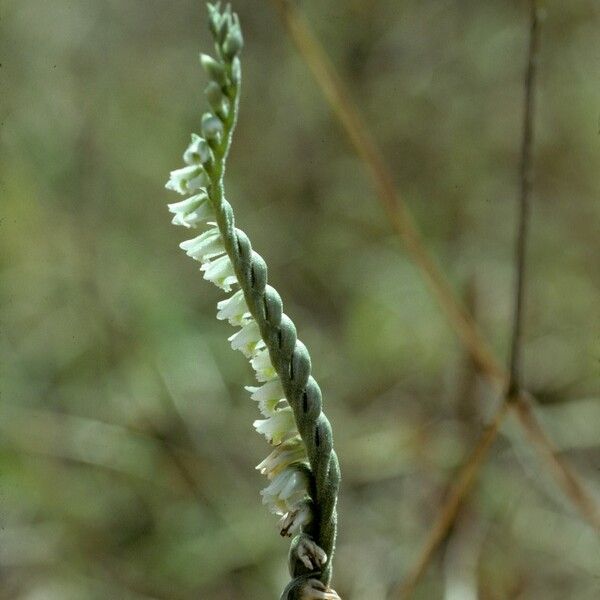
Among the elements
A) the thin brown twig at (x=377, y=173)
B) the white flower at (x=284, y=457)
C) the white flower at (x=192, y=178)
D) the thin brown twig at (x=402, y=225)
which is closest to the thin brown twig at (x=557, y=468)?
the thin brown twig at (x=402, y=225)

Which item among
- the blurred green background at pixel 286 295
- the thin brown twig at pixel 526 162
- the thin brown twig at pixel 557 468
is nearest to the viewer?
the thin brown twig at pixel 526 162

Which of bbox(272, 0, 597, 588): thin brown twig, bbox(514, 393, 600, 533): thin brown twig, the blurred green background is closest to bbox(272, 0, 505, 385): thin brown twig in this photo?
bbox(272, 0, 597, 588): thin brown twig

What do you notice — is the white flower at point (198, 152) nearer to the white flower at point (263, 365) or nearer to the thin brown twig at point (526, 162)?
the white flower at point (263, 365)

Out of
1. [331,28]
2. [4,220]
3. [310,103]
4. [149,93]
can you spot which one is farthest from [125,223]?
[331,28]

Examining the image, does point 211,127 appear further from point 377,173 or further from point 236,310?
point 377,173

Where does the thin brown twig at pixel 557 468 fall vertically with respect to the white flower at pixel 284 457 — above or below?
above

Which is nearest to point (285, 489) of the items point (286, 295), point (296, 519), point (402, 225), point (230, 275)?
Answer: point (296, 519)
